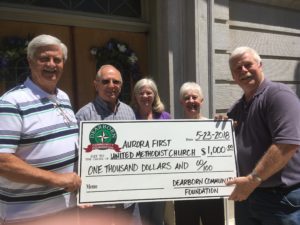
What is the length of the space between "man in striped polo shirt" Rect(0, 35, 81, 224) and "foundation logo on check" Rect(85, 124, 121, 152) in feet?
0.83

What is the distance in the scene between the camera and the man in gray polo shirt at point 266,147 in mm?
2475

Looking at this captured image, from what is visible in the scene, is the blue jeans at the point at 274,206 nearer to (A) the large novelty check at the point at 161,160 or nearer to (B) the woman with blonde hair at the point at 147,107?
(A) the large novelty check at the point at 161,160

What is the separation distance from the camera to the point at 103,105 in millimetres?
3307

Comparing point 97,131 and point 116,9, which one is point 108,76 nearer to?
point 97,131

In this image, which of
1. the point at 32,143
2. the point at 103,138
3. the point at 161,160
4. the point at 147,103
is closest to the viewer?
the point at 32,143

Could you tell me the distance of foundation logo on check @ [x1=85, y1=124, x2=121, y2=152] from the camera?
2.83 metres

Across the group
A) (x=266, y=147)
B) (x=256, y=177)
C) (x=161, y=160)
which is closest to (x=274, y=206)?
(x=256, y=177)

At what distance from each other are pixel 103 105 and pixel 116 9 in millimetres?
2416

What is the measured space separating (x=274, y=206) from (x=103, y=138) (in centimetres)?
131

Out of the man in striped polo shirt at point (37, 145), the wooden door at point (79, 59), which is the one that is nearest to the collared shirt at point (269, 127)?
the man in striped polo shirt at point (37, 145)

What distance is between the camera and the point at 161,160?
10.0ft

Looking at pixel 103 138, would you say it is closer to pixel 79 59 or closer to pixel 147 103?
pixel 147 103

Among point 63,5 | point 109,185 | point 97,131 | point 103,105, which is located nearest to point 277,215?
point 109,185

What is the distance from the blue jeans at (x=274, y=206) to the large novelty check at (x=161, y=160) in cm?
28
